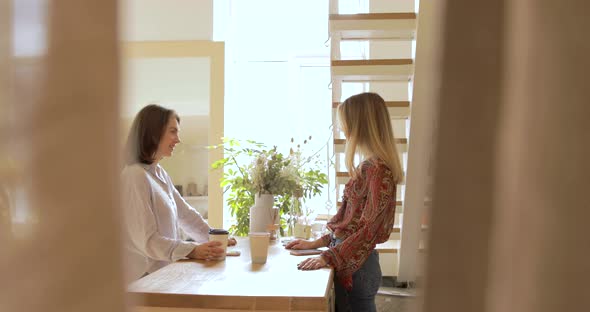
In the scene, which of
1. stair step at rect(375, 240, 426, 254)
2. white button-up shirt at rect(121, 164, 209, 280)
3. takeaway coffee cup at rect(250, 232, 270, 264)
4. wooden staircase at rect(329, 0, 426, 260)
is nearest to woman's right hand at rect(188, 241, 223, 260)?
white button-up shirt at rect(121, 164, 209, 280)

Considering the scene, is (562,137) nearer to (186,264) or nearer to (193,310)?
(193,310)

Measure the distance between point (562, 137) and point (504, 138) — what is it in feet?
0.07

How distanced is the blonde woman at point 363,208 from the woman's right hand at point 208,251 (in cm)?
43

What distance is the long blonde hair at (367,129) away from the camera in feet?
9.30

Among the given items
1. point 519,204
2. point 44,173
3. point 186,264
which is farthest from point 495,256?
point 186,264

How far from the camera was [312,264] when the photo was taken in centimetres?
235

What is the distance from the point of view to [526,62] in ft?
0.77

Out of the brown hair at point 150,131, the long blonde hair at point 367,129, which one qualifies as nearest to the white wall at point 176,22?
the brown hair at point 150,131

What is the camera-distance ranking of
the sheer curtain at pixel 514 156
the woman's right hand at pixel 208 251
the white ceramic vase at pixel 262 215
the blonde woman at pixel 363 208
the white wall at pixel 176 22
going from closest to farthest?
the sheer curtain at pixel 514 156 < the woman's right hand at pixel 208 251 < the blonde woman at pixel 363 208 < the white ceramic vase at pixel 262 215 < the white wall at pixel 176 22

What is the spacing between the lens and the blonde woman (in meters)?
2.67

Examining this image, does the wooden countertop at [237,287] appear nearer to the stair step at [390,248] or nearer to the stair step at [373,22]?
the stair step at [390,248]

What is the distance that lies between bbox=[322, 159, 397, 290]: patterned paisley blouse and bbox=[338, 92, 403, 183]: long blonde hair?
90mm

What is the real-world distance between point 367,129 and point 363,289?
733 mm

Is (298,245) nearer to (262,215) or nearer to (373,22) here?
(262,215)
